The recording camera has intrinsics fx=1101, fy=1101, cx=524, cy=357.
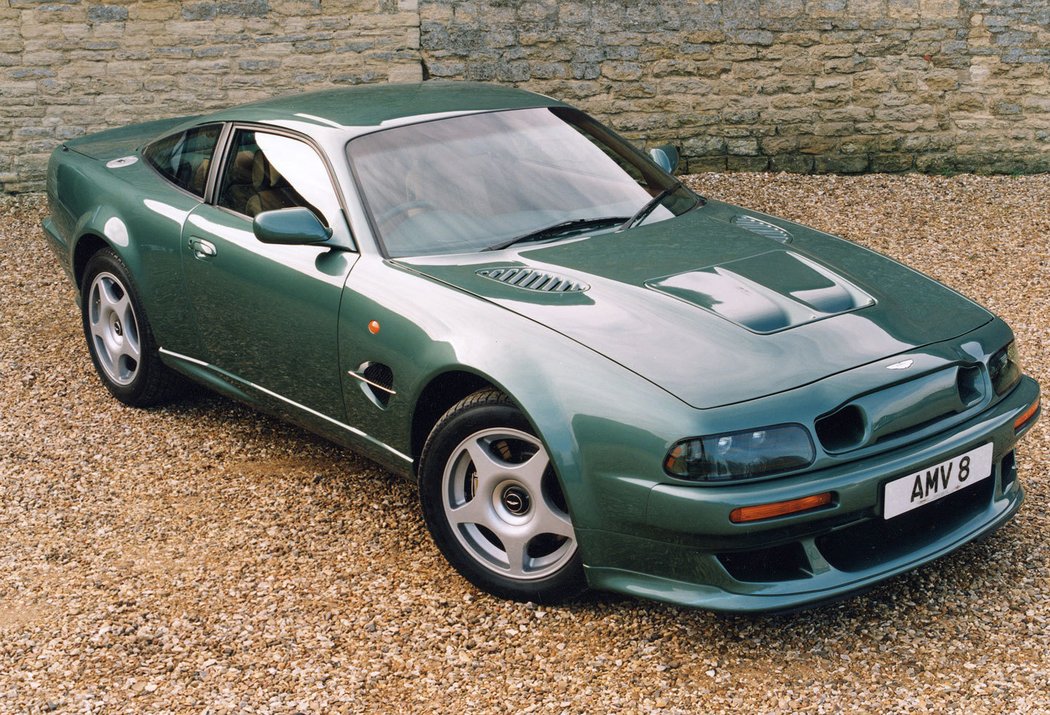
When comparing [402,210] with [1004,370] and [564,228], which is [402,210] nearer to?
[564,228]

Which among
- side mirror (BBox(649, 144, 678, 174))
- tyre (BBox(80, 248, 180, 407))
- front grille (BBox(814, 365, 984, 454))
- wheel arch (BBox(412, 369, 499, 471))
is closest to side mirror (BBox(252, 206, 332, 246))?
→ wheel arch (BBox(412, 369, 499, 471))

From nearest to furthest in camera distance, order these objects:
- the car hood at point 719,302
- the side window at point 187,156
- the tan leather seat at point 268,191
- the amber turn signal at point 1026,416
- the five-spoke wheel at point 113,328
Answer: the car hood at point 719,302 → the amber turn signal at point 1026,416 → the tan leather seat at point 268,191 → the side window at point 187,156 → the five-spoke wheel at point 113,328

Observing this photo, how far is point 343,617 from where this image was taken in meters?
3.57

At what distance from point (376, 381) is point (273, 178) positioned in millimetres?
1137

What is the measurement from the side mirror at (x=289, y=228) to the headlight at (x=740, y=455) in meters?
1.61

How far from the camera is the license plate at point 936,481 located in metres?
3.08

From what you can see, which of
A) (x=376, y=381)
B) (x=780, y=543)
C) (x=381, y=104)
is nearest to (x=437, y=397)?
(x=376, y=381)

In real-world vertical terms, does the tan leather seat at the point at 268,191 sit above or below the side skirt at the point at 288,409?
above

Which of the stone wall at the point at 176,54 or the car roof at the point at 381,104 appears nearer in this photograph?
A: the car roof at the point at 381,104

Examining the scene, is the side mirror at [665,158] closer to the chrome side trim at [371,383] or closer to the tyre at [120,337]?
the chrome side trim at [371,383]

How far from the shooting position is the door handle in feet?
14.5

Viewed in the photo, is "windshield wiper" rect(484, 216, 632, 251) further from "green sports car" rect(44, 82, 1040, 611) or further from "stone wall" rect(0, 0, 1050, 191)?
"stone wall" rect(0, 0, 1050, 191)

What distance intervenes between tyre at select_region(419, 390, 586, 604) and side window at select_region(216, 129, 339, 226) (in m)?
1.05

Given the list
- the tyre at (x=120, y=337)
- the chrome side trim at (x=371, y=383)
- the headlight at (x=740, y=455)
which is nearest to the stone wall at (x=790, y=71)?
the tyre at (x=120, y=337)
